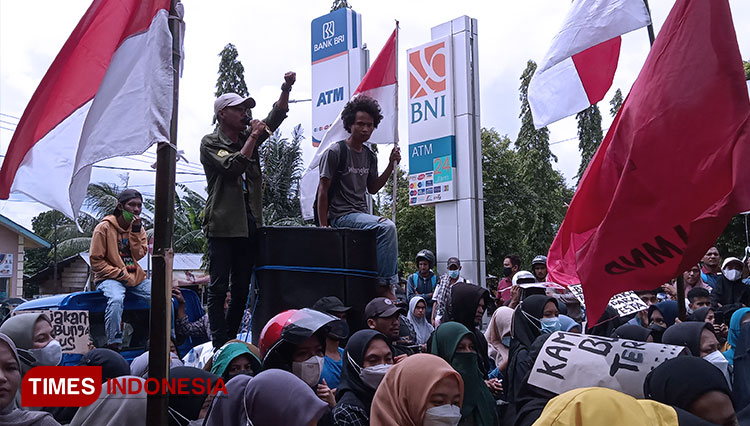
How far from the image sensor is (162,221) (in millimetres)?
3096

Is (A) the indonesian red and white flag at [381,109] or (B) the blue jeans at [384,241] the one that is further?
(A) the indonesian red and white flag at [381,109]

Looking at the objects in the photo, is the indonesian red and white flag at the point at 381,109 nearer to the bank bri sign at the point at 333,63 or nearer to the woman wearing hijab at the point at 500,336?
the woman wearing hijab at the point at 500,336

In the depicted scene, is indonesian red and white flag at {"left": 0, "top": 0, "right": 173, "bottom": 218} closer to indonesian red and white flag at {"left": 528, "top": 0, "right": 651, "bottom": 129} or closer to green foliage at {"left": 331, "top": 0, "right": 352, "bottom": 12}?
indonesian red and white flag at {"left": 528, "top": 0, "right": 651, "bottom": 129}

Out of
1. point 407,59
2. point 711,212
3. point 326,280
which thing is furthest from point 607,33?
point 407,59

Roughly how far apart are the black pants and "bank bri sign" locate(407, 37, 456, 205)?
6536 millimetres

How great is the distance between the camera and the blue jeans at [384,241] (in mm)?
5301

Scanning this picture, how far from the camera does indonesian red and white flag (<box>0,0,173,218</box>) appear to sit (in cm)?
328

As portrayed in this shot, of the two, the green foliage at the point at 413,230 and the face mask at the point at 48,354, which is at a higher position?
the green foliage at the point at 413,230

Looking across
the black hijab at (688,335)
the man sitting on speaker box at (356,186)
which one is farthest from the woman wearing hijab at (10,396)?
the black hijab at (688,335)

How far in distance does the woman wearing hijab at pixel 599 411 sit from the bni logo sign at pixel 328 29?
11.3 metres

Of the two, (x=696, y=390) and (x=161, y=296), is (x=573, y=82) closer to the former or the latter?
(x=696, y=390)

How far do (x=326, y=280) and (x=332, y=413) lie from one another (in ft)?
4.53

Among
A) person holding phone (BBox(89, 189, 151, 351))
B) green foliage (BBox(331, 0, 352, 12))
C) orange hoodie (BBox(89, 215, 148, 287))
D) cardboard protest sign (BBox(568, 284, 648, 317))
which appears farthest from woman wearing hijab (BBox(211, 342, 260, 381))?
green foliage (BBox(331, 0, 352, 12))

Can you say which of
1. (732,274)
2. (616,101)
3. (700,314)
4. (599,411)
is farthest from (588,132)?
(599,411)
